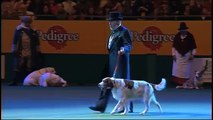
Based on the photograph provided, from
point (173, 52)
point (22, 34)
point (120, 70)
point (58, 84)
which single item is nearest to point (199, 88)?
point (173, 52)

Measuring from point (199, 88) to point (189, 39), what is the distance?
54.9 inches

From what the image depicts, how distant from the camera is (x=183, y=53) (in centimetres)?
1811

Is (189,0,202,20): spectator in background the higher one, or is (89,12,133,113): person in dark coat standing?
(189,0,202,20): spectator in background

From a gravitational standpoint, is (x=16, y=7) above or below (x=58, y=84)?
above

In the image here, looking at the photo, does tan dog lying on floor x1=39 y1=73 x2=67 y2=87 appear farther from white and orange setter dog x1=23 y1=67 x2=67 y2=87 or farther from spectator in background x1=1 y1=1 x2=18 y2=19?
spectator in background x1=1 y1=1 x2=18 y2=19

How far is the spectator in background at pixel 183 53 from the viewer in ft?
58.8

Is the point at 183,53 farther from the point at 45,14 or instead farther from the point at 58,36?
the point at 45,14

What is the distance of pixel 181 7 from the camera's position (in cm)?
1941

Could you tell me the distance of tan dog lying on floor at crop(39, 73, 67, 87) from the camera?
59.7 ft

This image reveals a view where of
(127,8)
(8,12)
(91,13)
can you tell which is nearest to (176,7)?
(127,8)

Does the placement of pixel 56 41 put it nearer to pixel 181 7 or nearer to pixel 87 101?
pixel 181 7

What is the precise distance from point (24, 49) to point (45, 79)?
3.56 feet

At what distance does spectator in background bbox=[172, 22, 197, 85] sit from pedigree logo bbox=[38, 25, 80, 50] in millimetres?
3168

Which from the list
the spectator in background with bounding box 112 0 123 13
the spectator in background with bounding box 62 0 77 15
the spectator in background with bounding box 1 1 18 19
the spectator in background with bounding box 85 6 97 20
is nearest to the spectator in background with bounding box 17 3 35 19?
the spectator in background with bounding box 1 1 18 19
